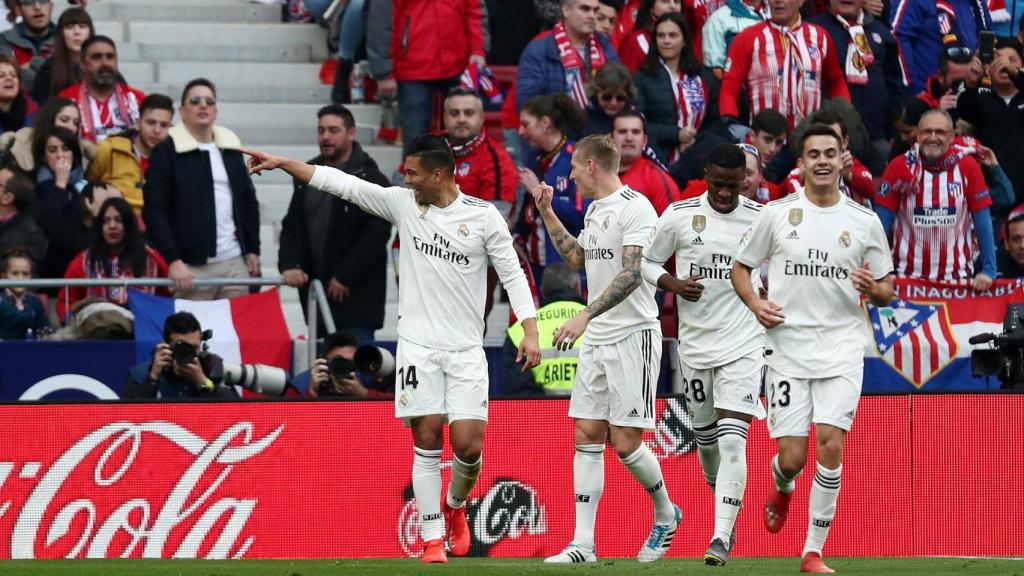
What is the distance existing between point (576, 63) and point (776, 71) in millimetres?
1692

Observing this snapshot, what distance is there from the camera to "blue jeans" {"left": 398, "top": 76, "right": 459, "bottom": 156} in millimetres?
16453

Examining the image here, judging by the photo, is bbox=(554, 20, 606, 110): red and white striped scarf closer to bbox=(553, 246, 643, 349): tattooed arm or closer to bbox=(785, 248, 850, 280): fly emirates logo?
bbox=(553, 246, 643, 349): tattooed arm

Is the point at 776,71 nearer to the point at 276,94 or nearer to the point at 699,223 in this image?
the point at 699,223

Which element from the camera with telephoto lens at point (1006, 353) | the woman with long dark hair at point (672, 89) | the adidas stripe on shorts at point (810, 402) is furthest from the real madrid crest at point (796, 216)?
the woman with long dark hair at point (672, 89)

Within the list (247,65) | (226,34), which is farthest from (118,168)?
(226,34)

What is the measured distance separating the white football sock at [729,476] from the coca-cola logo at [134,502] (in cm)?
320

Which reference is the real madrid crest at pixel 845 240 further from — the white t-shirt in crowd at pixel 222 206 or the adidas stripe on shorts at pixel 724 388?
the white t-shirt in crowd at pixel 222 206

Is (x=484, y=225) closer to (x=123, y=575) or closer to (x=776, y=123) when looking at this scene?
(x=123, y=575)

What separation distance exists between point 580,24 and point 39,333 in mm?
5228

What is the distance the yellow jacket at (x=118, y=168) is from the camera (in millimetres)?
15141

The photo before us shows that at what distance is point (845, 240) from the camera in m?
10.3

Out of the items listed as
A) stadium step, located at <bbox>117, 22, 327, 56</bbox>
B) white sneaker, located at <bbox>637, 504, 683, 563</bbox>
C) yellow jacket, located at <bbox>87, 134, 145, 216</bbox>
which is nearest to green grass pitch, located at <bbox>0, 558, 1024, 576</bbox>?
white sneaker, located at <bbox>637, 504, 683, 563</bbox>

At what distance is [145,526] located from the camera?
40.8 ft

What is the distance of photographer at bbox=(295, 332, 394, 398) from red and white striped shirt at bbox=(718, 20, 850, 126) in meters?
4.44
